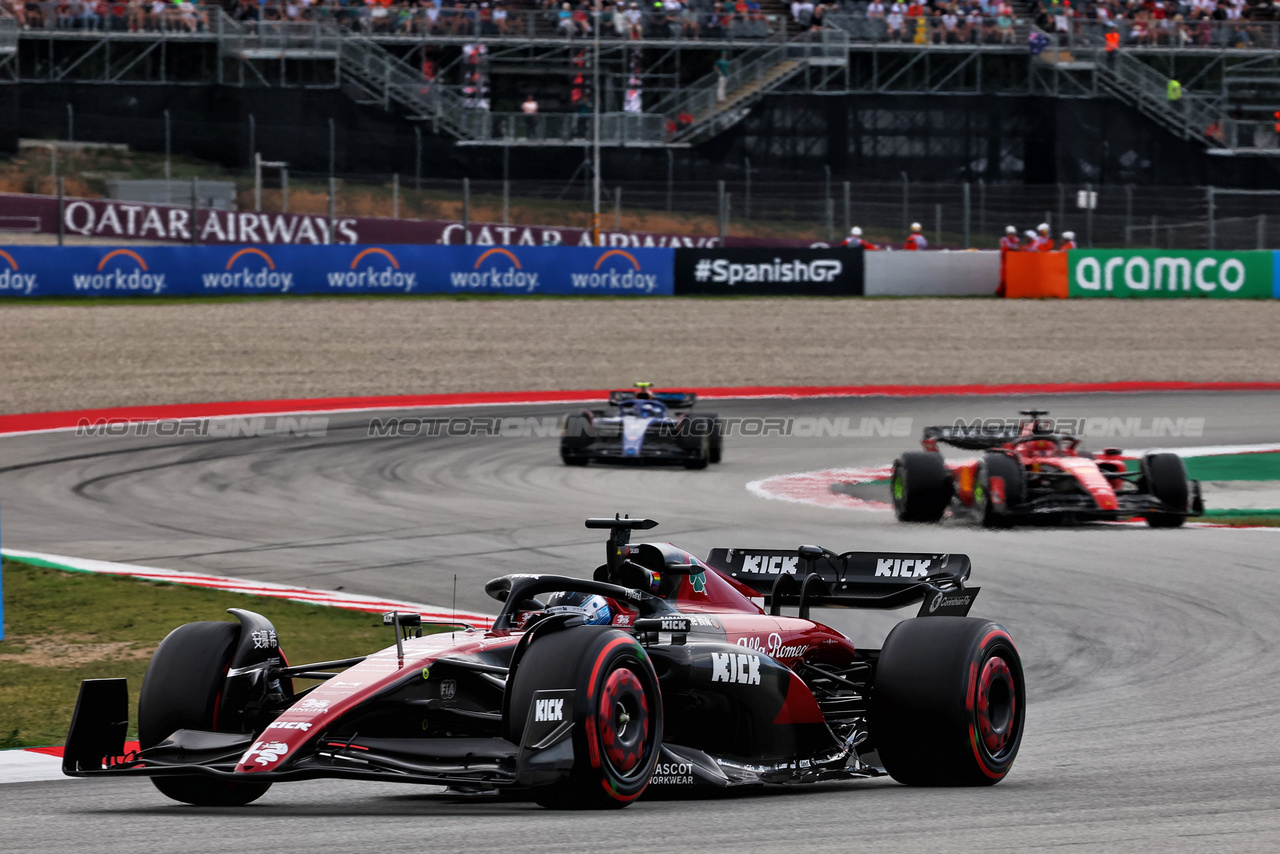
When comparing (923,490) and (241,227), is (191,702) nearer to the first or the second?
(923,490)

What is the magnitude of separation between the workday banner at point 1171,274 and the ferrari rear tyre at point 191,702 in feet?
103

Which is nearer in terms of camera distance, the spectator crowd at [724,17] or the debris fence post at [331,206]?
the debris fence post at [331,206]

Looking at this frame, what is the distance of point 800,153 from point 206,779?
40306 mm

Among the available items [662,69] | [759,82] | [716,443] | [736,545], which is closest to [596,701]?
[736,545]

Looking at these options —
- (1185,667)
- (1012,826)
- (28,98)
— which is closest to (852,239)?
(28,98)

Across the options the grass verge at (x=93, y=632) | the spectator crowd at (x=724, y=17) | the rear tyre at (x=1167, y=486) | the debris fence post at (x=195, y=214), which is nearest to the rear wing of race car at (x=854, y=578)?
the grass verge at (x=93, y=632)

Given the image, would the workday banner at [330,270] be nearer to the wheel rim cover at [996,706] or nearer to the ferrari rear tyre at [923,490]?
the ferrari rear tyre at [923,490]

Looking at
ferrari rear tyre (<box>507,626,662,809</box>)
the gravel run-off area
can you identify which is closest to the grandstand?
the gravel run-off area

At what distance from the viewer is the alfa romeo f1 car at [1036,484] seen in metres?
15.4

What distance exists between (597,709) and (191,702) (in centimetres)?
153

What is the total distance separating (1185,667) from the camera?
974 cm

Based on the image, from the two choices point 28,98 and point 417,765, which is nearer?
point 417,765

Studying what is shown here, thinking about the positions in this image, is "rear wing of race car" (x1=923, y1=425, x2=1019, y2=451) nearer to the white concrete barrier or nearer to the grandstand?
the white concrete barrier

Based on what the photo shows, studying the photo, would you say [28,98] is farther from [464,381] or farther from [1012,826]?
[1012,826]
